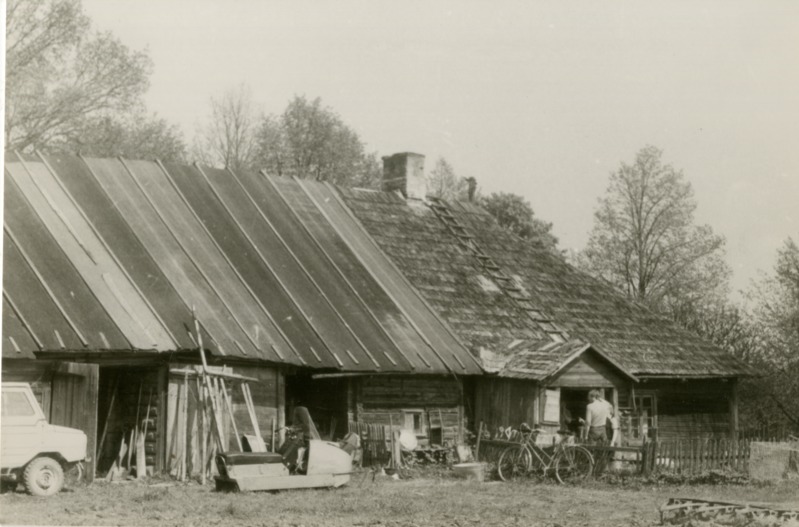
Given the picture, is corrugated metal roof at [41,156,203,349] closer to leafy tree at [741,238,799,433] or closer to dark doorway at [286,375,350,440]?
dark doorway at [286,375,350,440]

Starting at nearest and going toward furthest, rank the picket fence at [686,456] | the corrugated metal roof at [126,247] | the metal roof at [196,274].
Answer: the metal roof at [196,274] → the corrugated metal roof at [126,247] → the picket fence at [686,456]

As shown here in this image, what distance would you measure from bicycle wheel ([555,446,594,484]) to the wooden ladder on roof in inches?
222

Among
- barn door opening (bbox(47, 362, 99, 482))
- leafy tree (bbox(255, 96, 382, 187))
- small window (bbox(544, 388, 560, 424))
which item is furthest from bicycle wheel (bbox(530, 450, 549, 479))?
leafy tree (bbox(255, 96, 382, 187))

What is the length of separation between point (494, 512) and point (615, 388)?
29.7ft

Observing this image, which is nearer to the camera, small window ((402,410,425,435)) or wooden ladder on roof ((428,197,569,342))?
small window ((402,410,425,435))

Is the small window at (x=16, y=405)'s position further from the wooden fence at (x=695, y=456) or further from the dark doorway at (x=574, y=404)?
the dark doorway at (x=574, y=404)

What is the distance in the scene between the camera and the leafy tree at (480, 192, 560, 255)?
150 ft

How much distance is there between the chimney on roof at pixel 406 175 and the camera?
97.5 feet

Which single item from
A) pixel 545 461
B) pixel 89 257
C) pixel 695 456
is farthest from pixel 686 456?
pixel 89 257

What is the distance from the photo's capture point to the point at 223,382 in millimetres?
18125

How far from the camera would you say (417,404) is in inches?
Result: 886

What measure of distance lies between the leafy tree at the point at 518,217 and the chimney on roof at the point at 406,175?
15.8 m

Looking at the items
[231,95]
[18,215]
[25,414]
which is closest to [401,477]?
[25,414]

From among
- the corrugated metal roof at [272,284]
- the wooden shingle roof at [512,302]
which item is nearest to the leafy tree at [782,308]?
the wooden shingle roof at [512,302]
